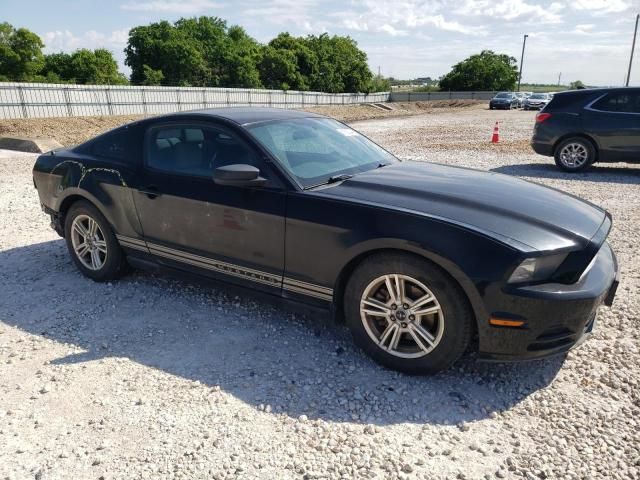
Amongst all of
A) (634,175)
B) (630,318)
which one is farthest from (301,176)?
(634,175)

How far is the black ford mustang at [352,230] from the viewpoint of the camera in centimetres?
276

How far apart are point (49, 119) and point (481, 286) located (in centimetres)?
2464

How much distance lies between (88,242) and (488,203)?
357cm

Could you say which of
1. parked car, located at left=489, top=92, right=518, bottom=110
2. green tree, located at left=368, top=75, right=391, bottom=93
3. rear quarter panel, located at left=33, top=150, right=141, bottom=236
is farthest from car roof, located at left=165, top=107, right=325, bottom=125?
green tree, located at left=368, top=75, right=391, bottom=93

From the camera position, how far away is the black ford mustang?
2.76 meters

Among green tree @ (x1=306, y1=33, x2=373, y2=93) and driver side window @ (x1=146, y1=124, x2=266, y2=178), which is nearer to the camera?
driver side window @ (x1=146, y1=124, x2=266, y2=178)

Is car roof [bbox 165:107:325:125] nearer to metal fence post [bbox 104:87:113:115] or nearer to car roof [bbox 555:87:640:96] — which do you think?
car roof [bbox 555:87:640:96]

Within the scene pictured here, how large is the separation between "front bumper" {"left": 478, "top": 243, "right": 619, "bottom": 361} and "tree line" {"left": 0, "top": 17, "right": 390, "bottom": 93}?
5063cm

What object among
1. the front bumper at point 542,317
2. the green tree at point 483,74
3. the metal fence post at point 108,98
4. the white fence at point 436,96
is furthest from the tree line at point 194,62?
the front bumper at point 542,317

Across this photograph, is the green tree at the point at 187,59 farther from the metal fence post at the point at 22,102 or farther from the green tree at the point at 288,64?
the metal fence post at the point at 22,102

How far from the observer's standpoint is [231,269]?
369cm

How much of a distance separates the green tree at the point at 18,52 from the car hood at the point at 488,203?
5162 centimetres

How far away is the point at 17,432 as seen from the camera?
2678 mm

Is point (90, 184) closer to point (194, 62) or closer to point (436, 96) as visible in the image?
point (194, 62)
